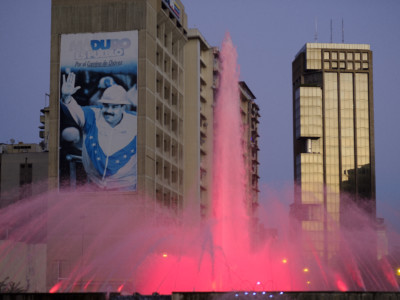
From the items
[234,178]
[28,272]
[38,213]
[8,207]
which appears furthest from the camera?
[8,207]

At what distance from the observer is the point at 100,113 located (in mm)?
77625

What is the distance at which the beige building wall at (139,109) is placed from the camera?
75.9m

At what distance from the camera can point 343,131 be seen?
574 ft

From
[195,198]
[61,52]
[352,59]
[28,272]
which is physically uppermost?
[352,59]

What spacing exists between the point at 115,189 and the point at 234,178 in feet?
54.2

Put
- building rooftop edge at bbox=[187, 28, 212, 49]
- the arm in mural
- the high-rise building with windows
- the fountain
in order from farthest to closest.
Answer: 1. the high-rise building with windows
2. building rooftop edge at bbox=[187, 28, 212, 49]
3. the arm in mural
4. the fountain

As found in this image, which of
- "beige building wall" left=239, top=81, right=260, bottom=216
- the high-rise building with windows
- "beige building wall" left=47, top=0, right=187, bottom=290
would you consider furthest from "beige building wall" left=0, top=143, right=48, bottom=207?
the high-rise building with windows

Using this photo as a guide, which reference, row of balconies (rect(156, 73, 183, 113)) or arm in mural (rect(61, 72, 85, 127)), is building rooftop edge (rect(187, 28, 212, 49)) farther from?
arm in mural (rect(61, 72, 85, 127))

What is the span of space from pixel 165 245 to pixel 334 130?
108404 mm

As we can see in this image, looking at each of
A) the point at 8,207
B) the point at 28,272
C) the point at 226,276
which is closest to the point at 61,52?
the point at 28,272

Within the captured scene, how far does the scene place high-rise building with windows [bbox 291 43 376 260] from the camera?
17075cm

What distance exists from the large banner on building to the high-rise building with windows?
9591 centimetres

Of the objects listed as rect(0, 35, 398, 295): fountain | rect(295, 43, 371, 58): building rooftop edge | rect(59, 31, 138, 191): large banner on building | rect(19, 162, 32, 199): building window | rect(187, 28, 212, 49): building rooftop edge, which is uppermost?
rect(295, 43, 371, 58): building rooftop edge

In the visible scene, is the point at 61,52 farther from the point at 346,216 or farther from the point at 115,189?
the point at 346,216
